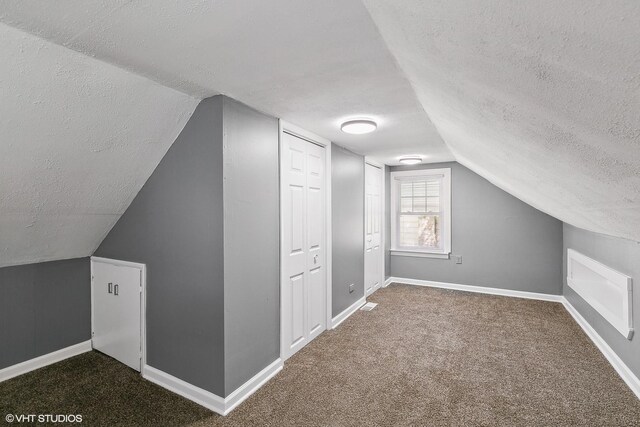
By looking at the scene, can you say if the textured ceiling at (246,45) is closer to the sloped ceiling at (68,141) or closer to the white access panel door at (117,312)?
the sloped ceiling at (68,141)

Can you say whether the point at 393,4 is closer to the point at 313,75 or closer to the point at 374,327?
the point at 313,75

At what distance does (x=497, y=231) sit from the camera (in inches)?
186

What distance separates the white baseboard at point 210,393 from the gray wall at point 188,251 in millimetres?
49

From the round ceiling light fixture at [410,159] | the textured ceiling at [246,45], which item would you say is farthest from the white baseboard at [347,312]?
the textured ceiling at [246,45]

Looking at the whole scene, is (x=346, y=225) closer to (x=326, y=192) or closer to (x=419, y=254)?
(x=326, y=192)

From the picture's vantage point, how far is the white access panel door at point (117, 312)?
2.52m

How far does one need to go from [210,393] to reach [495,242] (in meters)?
4.44

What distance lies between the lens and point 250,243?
2.29 meters

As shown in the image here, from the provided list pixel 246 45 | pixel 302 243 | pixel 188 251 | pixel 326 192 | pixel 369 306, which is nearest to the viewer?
pixel 246 45

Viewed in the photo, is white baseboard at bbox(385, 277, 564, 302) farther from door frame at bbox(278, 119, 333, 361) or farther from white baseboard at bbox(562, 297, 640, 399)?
door frame at bbox(278, 119, 333, 361)

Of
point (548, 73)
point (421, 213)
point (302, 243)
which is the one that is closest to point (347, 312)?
point (302, 243)

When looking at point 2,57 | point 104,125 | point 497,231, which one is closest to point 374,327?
point 497,231

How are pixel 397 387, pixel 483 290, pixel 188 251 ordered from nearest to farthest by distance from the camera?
pixel 188 251 < pixel 397 387 < pixel 483 290

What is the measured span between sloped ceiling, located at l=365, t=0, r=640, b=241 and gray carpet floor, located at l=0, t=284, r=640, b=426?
1475 mm
